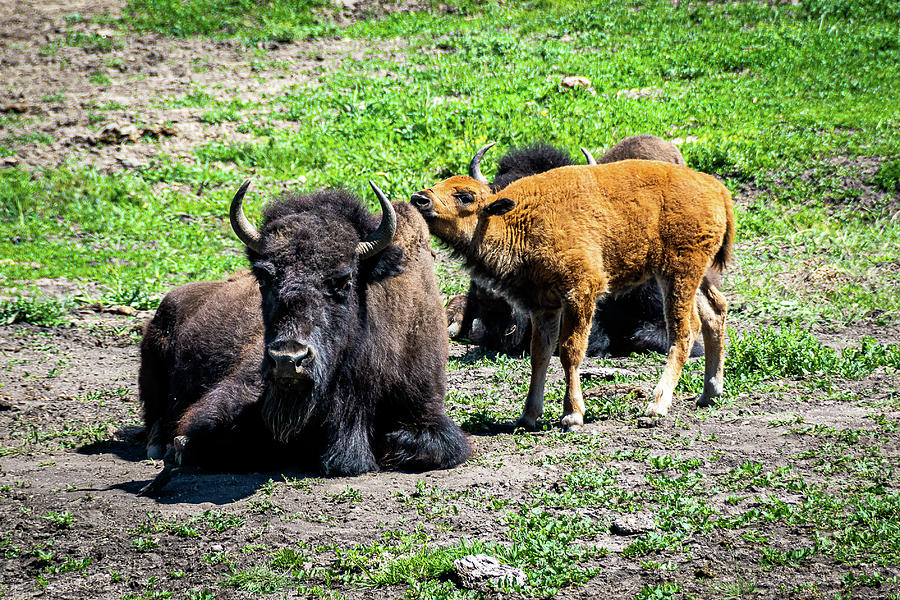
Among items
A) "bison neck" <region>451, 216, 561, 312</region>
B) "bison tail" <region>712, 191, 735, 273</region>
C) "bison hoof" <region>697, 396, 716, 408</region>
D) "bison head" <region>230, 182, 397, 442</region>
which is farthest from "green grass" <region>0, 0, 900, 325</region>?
"bison head" <region>230, 182, 397, 442</region>

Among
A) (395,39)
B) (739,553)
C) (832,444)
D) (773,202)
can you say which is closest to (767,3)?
(395,39)

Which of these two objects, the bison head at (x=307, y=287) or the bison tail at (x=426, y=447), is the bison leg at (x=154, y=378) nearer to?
the bison head at (x=307, y=287)

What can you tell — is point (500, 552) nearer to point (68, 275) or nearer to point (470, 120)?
point (68, 275)

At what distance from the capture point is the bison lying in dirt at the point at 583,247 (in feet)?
22.3

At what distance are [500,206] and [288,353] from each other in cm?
245

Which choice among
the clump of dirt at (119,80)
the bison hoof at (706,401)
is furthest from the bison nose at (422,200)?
the clump of dirt at (119,80)

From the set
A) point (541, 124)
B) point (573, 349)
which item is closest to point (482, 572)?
point (573, 349)

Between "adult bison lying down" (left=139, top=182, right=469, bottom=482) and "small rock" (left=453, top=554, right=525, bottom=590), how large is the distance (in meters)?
1.52

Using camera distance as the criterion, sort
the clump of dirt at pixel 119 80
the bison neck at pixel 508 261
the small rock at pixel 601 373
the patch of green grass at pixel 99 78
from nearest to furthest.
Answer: the bison neck at pixel 508 261
the small rock at pixel 601 373
the clump of dirt at pixel 119 80
the patch of green grass at pixel 99 78

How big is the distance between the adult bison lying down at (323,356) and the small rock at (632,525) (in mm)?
1499

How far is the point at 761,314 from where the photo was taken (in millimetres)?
9734

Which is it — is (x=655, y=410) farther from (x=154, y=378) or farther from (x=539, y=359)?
(x=154, y=378)

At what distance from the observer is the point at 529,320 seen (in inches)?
372

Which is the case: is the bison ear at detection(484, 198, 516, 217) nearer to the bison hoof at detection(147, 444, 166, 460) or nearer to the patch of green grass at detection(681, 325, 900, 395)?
the patch of green grass at detection(681, 325, 900, 395)
